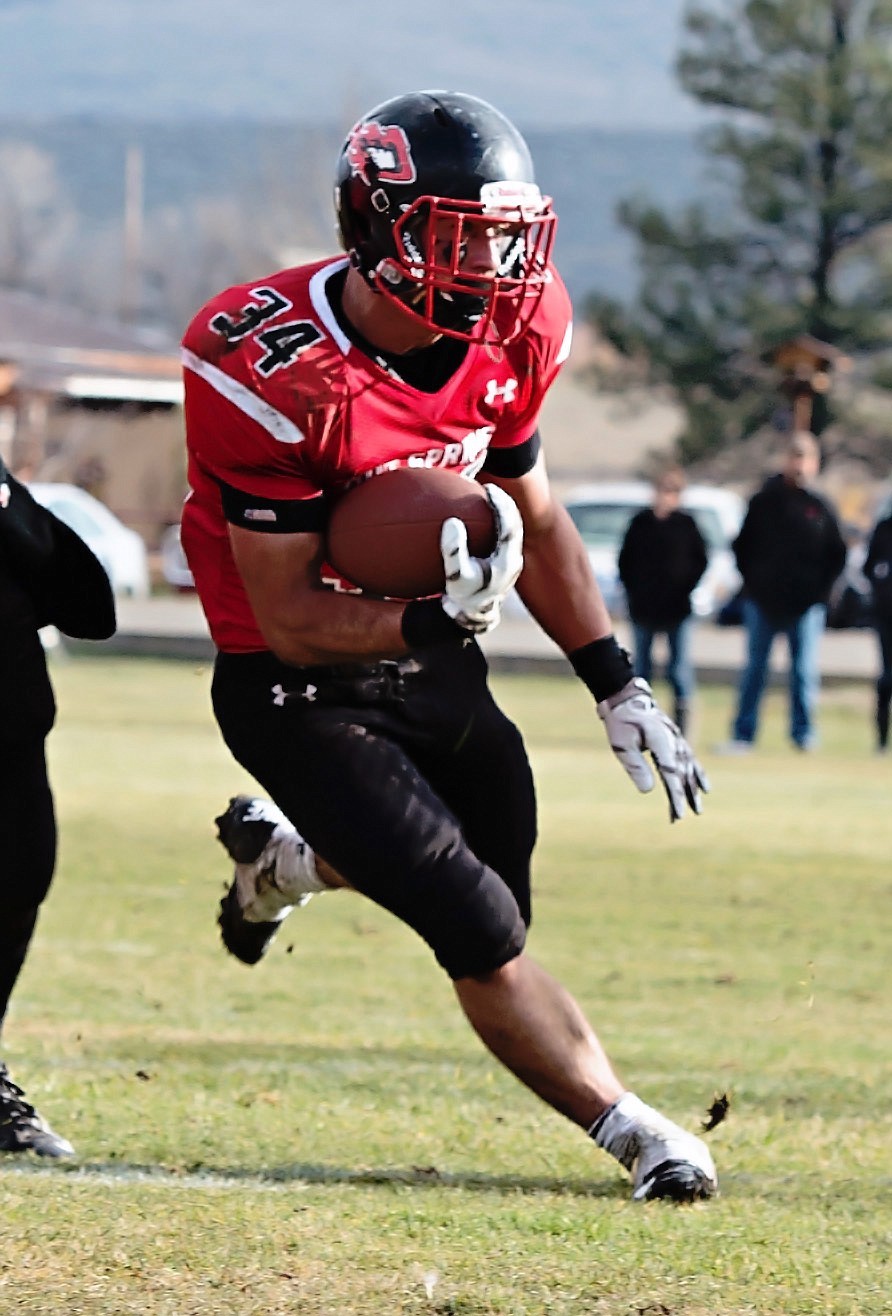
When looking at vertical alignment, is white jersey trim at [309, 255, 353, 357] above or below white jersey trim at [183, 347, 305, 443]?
above

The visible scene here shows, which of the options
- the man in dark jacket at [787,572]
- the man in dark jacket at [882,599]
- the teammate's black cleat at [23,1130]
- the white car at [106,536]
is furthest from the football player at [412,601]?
the white car at [106,536]

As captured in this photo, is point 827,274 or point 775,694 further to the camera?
point 827,274

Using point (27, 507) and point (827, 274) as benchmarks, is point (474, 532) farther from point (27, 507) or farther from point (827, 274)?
point (827, 274)

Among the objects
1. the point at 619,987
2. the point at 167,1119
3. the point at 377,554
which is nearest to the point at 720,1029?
the point at 619,987

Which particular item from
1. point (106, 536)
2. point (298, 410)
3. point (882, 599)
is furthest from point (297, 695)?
point (106, 536)

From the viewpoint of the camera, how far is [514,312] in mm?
4227

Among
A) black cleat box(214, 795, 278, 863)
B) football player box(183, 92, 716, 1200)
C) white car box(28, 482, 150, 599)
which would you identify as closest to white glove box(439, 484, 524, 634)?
football player box(183, 92, 716, 1200)

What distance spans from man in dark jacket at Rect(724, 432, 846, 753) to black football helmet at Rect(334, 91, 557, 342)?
9.38 m

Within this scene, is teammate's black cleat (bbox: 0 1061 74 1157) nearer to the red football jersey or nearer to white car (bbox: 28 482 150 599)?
the red football jersey

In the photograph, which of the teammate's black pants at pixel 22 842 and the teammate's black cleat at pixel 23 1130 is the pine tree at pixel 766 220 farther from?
the teammate's black cleat at pixel 23 1130

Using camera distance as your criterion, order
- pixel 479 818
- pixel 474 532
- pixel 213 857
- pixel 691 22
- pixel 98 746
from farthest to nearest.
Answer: pixel 691 22
pixel 98 746
pixel 213 857
pixel 479 818
pixel 474 532

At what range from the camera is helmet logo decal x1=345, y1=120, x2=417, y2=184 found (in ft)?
13.6

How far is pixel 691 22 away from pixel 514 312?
3225 cm

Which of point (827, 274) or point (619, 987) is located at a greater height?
point (619, 987)
